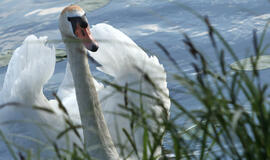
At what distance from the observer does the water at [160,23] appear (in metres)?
6.24

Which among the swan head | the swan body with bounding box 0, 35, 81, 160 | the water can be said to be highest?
the swan head

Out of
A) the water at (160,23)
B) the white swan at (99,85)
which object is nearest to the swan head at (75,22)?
the white swan at (99,85)

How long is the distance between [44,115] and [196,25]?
345 centimetres

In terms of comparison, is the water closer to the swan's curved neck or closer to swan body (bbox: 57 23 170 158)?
swan body (bbox: 57 23 170 158)

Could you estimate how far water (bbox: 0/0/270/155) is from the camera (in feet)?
20.5

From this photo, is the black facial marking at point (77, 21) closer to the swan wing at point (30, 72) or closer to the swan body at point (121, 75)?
the swan body at point (121, 75)

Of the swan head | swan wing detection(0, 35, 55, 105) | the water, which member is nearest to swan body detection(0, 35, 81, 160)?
swan wing detection(0, 35, 55, 105)

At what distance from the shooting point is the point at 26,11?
8.89 m

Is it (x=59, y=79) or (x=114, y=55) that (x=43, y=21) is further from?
(x=114, y=55)

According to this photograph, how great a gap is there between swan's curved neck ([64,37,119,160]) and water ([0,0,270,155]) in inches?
70.1

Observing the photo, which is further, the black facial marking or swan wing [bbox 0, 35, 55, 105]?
swan wing [bbox 0, 35, 55, 105]

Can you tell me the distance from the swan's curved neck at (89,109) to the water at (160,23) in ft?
5.84

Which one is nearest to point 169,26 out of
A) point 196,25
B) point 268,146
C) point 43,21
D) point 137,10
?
point 196,25

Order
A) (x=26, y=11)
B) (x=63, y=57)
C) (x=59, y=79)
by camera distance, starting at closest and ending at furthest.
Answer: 1. (x=59, y=79)
2. (x=63, y=57)
3. (x=26, y=11)
